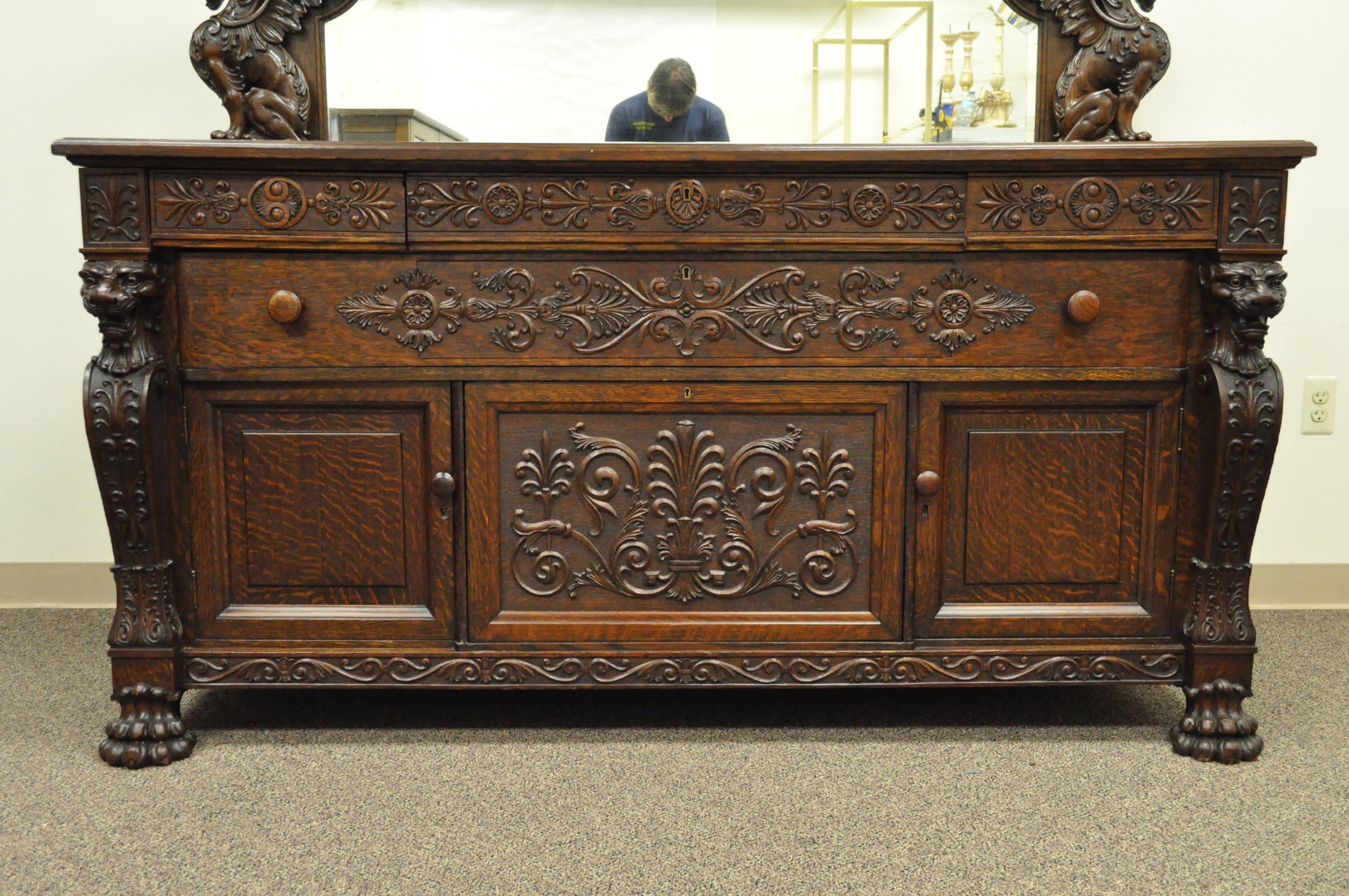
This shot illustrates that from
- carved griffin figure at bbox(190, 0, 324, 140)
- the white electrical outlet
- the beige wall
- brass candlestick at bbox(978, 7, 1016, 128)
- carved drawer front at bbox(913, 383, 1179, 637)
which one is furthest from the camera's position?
the white electrical outlet

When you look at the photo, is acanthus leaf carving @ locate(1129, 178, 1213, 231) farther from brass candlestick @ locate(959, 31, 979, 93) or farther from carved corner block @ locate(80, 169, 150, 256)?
carved corner block @ locate(80, 169, 150, 256)

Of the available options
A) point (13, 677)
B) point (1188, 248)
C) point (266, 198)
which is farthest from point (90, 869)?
point (1188, 248)

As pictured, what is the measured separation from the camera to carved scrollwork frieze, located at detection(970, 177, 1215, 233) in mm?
1459

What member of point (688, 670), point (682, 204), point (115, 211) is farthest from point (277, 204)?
point (688, 670)

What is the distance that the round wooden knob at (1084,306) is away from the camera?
57.7 inches

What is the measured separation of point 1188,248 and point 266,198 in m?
1.39

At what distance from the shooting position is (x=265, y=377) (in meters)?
1.49

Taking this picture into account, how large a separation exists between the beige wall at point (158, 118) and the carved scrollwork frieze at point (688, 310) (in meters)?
0.97

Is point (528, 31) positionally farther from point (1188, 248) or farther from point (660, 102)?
point (1188, 248)

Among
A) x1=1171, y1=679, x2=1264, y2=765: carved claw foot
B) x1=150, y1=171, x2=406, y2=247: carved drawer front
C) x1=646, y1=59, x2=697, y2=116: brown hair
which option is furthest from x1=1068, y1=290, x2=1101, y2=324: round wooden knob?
x1=150, y1=171, x2=406, y2=247: carved drawer front

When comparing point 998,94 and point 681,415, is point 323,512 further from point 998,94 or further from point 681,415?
point 998,94

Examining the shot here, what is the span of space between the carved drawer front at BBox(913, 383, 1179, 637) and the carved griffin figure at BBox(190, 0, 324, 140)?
1195 mm

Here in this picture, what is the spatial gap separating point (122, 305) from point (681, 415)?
2.76ft

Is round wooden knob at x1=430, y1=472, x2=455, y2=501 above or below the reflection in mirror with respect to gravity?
below
